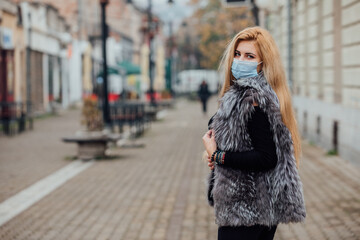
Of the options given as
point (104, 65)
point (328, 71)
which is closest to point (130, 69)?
point (104, 65)

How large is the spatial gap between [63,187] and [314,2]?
9.30m

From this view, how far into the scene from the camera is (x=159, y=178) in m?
10.9

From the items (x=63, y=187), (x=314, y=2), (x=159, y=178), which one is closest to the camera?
(x=63, y=187)

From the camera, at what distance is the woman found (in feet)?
10.6

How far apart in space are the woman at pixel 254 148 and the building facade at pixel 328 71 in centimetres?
856

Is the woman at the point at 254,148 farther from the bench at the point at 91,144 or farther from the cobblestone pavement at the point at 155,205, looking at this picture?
the bench at the point at 91,144

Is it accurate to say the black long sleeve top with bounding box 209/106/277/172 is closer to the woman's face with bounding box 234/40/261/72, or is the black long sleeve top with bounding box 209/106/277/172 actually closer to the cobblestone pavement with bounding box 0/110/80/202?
the woman's face with bounding box 234/40/261/72

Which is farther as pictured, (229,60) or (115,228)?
(115,228)

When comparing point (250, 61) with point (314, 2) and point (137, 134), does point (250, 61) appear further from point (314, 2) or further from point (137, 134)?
point (137, 134)

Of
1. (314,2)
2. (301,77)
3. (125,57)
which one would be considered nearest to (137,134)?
(301,77)

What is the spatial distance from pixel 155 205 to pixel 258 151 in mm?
5293

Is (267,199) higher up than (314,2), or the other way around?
(314,2)

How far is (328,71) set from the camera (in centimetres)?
1543

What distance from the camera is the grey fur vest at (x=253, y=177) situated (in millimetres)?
3242
